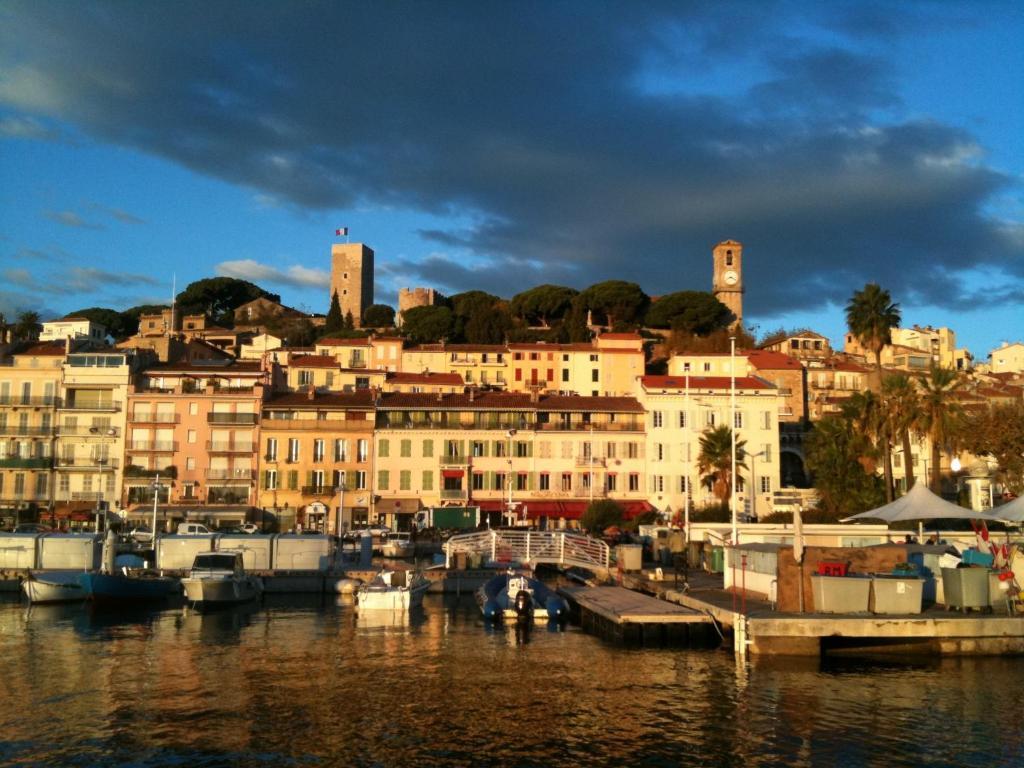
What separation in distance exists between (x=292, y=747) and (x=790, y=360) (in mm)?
90434

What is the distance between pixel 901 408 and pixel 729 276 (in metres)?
91.5

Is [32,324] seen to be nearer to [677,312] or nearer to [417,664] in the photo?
[677,312]

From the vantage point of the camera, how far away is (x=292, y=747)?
800 inches

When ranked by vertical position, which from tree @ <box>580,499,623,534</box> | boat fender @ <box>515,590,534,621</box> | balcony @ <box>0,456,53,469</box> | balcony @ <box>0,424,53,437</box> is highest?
balcony @ <box>0,424,53,437</box>

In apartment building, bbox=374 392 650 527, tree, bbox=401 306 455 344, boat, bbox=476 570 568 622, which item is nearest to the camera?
boat, bbox=476 570 568 622

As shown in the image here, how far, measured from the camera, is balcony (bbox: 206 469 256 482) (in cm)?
7581

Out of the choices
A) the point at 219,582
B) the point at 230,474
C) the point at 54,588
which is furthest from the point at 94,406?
the point at 219,582

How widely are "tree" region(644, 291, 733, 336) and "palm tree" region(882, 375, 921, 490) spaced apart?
62.6 metres

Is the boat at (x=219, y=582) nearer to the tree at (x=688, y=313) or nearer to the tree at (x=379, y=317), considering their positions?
the tree at (x=688, y=313)

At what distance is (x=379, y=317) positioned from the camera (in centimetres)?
16175

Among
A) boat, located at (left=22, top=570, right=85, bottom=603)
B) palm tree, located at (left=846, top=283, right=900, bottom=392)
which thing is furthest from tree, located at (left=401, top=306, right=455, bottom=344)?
boat, located at (left=22, top=570, right=85, bottom=603)

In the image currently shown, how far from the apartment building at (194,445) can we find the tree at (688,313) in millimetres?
65339

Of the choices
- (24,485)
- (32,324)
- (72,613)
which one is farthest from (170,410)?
(32,324)

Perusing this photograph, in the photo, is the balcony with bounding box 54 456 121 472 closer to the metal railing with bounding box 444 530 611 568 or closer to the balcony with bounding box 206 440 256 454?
the balcony with bounding box 206 440 256 454
